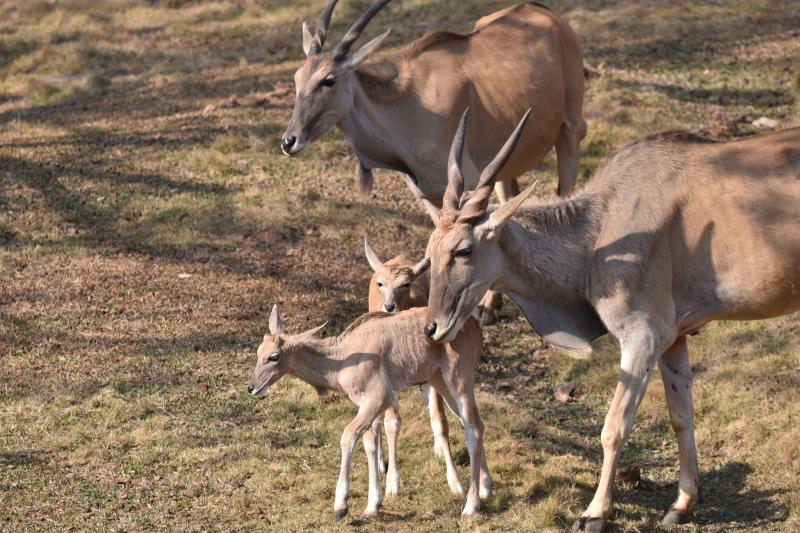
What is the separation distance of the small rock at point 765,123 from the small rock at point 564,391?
559cm

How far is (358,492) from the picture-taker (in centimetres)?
824

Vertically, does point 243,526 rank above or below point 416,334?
below

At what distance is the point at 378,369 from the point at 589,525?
61.1 inches

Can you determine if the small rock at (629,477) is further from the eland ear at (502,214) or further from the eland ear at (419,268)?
the eland ear at (502,214)

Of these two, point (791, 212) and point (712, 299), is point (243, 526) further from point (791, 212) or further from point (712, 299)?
point (791, 212)

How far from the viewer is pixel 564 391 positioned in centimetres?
1000

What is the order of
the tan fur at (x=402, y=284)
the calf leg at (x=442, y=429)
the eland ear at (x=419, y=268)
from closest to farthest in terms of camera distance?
the calf leg at (x=442, y=429)
the eland ear at (x=419, y=268)
the tan fur at (x=402, y=284)

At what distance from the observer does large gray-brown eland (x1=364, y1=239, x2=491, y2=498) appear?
827cm

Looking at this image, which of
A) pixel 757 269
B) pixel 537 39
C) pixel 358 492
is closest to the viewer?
pixel 757 269

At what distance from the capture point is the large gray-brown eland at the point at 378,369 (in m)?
7.79

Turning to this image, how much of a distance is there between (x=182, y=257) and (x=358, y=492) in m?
4.62

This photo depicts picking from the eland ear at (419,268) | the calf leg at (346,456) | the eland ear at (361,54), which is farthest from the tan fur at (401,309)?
the eland ear at (361,54)

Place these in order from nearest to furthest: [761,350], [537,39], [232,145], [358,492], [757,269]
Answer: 1. [757,269]
2. [358,492]
3. [761,350]
4. [537,39]
5. [232,145]

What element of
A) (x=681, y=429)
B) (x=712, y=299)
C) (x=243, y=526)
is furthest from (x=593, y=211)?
(x=243, y=526)
